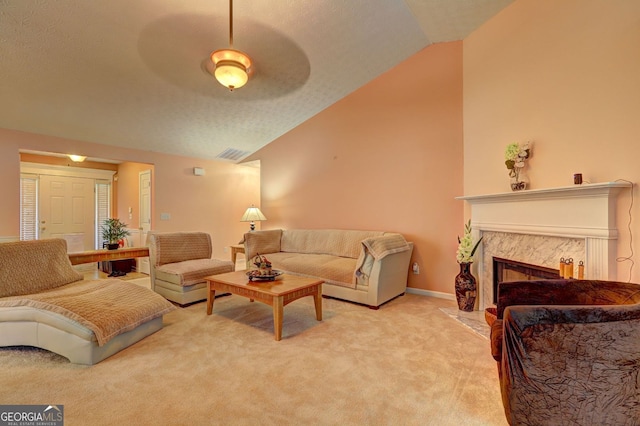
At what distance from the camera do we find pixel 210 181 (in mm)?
6008

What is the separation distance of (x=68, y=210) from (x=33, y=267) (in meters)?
3.93

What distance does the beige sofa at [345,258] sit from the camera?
3.44 metres

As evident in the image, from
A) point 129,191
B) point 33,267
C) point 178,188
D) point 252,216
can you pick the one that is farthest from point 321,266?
point 129,191

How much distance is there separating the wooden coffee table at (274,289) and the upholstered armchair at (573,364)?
174 centimetres

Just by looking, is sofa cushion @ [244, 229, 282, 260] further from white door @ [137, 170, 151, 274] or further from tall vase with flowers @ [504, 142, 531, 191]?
tall vase with flowers @ [504, 142, 531, 191]

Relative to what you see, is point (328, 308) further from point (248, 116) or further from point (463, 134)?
point (248, 116)

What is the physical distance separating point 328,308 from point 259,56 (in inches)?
119

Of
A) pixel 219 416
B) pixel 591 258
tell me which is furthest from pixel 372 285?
pixel 219 416

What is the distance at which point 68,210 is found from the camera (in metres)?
5.81

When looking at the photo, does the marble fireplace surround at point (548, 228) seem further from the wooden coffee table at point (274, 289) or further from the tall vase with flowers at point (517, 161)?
the wooden coffee table at point (274, 289)

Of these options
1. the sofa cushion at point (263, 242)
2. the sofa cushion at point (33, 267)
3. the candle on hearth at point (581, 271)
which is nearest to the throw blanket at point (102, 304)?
the sofa cushion at point (33, 267)

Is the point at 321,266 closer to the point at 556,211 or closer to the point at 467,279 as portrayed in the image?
the point at 467,279

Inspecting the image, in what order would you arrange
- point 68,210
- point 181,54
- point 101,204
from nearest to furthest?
point 181,54, point 68,210, point 101,204

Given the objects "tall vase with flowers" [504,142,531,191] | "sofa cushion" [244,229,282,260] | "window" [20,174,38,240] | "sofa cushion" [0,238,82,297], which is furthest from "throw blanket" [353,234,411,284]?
"window" [20,174,38,240]
